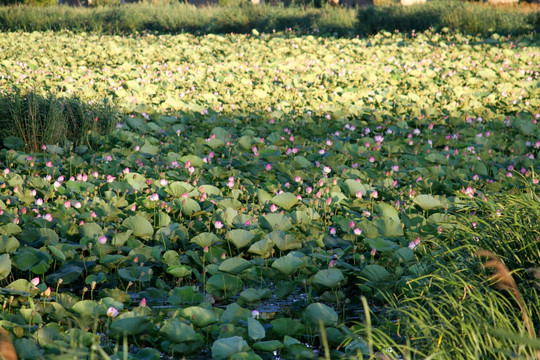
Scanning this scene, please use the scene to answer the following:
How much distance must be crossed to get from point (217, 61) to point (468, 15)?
5549 millimetres

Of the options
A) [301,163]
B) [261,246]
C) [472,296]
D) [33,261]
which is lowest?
[301,163]

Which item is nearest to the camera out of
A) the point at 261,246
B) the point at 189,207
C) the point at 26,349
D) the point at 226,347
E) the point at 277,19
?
the point at 26,349

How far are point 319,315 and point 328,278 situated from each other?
0.31m

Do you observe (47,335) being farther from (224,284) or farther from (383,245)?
(383,245)

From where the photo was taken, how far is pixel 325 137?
19.0 feet

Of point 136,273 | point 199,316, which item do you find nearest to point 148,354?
point 199,316

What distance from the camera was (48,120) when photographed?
5.11m

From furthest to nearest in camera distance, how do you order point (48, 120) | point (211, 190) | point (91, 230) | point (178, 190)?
point (48, 120) < point (211, 190) < point (178, 190) < point (91, 230)

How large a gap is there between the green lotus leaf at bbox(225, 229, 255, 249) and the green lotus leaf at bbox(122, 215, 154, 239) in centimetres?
45

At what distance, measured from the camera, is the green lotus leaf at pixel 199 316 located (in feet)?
7.75

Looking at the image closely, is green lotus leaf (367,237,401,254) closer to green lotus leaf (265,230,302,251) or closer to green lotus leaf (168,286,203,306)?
green lotus leaf (265,230,302,251)

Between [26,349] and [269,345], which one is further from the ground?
[26,349]

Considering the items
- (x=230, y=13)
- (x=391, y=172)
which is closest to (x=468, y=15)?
(x=230, y=13)

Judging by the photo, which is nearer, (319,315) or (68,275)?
(319,315)
